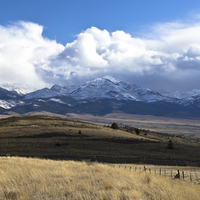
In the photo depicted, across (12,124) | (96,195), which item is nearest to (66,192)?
(96,195)

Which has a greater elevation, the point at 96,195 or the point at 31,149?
the point at 96,195

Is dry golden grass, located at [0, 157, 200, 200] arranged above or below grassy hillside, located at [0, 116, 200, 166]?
above

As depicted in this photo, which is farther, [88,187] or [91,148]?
[91,148]

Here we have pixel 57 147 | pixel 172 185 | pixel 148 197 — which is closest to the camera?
pixel 148 197

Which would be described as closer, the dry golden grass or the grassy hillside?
the dry golden grass

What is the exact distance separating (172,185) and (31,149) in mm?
38038

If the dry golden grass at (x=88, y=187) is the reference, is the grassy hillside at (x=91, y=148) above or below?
below

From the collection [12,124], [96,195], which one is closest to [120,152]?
[96,195]

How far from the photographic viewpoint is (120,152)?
158 feet

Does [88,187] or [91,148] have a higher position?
[88,187]

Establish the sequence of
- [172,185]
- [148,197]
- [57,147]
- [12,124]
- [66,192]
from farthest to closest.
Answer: [12,124], [57,147], [172,185], [66,192], [148,197]

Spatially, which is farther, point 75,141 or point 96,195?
point 75,141

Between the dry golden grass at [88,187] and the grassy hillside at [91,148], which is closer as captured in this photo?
the dry golden grass at [88,187]

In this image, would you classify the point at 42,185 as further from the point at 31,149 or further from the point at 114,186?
the point at 31,149
